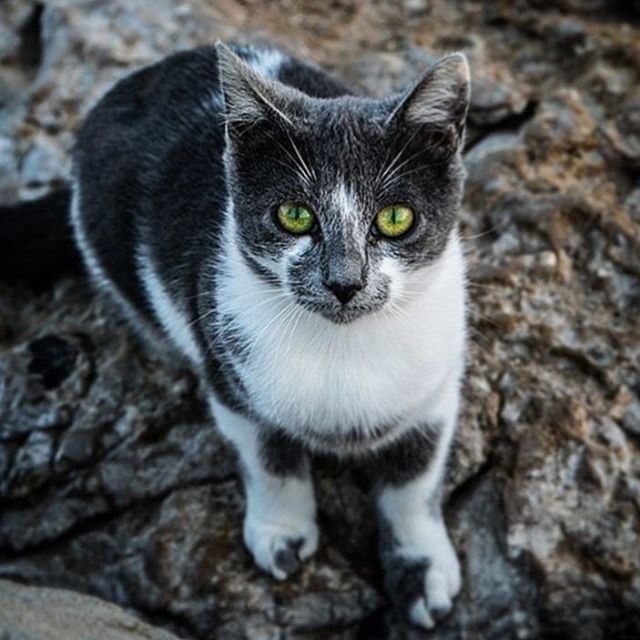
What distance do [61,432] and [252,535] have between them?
0.65 m

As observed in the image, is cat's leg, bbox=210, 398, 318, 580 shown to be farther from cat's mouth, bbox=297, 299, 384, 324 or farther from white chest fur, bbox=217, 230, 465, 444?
cat's mouth, bbox=297, 299, 384, 324

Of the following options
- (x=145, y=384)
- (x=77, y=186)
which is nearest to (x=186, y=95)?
(x=77, y=186)

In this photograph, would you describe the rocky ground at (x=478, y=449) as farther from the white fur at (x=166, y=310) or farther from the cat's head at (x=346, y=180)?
the cat's head at (x=346, y=180)

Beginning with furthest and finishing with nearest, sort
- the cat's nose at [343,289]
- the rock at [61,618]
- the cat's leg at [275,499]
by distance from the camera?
the cat's leg at [275,499]
the cat's nose at [343,289]
the rock at [61,618]

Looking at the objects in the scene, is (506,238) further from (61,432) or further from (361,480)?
(61,432)

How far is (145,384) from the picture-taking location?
3.06 metres

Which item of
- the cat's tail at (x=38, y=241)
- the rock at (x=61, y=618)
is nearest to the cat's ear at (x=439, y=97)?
the rock at (x=61, y=618)

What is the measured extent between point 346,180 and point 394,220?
0.44 feet

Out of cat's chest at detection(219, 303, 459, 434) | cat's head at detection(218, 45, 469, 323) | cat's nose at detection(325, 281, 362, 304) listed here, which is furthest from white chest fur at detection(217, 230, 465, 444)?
cat's nose at detection(325, 281, 362, 304)

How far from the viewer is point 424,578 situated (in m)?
2.68

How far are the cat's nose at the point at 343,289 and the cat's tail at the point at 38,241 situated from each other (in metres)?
1.50

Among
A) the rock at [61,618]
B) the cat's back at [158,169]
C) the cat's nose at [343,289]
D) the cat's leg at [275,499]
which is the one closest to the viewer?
the rock at [61,618]

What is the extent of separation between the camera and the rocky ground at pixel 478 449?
2.71 meters

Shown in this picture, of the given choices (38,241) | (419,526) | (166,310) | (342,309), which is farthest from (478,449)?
(38,241)
